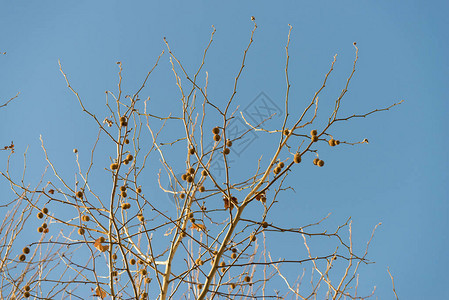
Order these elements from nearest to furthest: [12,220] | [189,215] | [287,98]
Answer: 1. [287,98]
2. [189,215]
3. [12,220]

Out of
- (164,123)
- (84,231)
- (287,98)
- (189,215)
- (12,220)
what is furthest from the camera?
(12,220)

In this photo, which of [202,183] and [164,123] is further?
[164,123]

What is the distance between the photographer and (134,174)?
288cm

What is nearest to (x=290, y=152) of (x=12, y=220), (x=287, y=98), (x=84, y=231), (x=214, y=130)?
(x=287, y=98)

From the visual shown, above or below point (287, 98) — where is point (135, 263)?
below

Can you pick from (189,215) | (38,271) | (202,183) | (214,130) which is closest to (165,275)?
(189,215)

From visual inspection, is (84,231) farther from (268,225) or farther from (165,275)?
(268,225)

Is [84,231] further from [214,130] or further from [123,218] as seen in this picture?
[214,130]

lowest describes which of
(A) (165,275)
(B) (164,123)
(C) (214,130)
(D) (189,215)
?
(A) (165,275)

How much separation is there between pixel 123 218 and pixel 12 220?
4.26 ft

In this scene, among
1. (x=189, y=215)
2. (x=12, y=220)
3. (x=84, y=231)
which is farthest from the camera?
(x=12, y=220)

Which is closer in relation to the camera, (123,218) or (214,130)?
(214,130)

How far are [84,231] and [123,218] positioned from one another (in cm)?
57

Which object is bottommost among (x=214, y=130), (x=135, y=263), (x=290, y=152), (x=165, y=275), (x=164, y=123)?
(x=165, y=275)
